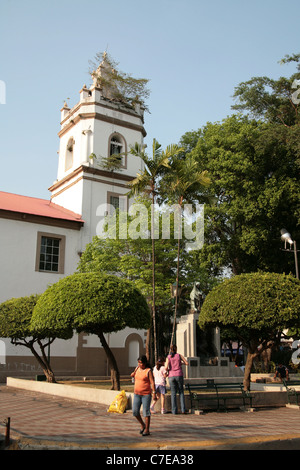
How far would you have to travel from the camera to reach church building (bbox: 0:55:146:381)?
24625 mm

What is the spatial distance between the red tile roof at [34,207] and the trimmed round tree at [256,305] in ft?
50.5

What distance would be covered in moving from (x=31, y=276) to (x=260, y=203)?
44.9 feet

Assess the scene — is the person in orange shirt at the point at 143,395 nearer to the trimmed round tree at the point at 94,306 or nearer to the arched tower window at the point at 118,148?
the trimmed round tree at the point at 94,306

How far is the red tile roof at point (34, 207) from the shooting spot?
25.9m

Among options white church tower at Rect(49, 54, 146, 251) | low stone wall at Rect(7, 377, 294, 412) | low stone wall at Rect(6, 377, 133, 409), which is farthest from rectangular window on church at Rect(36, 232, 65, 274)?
low stone wall at Rect(7, 377, 294, 412)

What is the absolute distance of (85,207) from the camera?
28.5 m

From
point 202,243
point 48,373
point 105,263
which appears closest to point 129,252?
point 105,263


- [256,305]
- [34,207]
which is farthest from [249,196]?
[34,207]

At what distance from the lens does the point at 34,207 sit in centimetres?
2786

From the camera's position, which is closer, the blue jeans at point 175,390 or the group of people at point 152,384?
the group of people at point 152,384

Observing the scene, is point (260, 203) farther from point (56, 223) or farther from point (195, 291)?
point (56, 223)

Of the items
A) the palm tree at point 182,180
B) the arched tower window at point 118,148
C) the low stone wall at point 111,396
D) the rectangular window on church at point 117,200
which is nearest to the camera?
the low stone wall at point 111,396

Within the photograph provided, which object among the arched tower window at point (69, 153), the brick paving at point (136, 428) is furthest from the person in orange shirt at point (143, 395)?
the arched tower window at point (69, 153)

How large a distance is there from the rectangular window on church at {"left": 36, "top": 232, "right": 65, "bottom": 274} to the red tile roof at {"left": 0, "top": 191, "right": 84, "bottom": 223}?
133 centimetres
